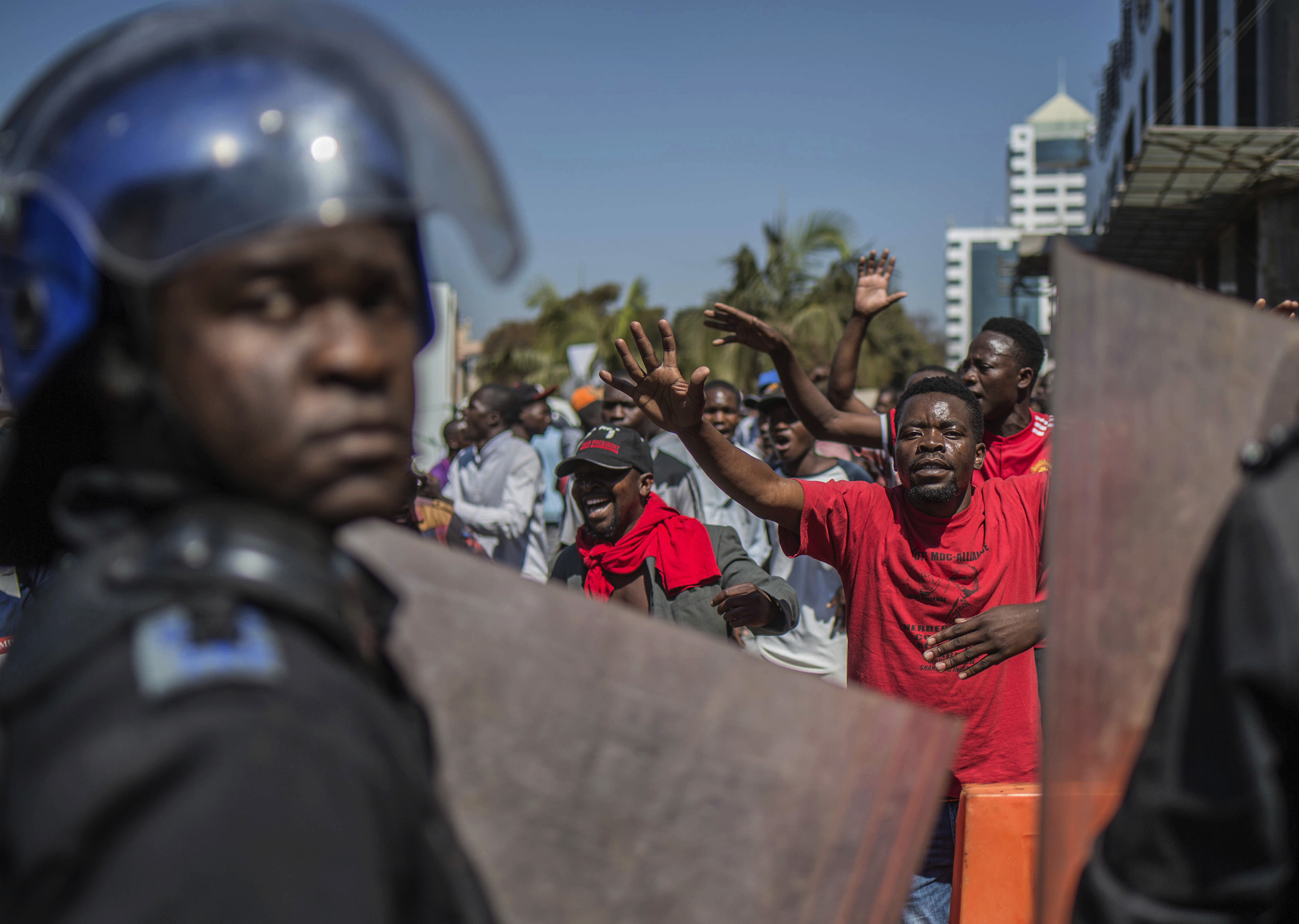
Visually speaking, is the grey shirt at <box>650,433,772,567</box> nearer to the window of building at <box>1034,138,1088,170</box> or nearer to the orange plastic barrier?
the orange plastic barrier

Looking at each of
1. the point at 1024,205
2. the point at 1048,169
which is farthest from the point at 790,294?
the point at 1024,205

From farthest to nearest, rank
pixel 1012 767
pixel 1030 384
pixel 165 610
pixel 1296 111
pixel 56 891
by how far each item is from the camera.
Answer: pixel 1296 111 < pixel 1030 384 < pixel 1012 767 < pixel 165 610 < pixel 56 891

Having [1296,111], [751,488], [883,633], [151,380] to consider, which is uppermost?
[1296,111]

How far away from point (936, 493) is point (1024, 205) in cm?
16277

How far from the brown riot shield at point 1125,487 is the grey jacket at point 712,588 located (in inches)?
104

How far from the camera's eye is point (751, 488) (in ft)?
10.7

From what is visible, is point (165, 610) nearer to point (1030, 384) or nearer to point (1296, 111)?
point (1030, 384)

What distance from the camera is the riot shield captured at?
3.65 ft

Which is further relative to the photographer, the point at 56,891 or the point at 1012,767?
the point at 1012,767

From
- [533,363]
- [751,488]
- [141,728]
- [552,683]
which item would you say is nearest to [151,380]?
[141,728]

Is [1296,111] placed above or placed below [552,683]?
above

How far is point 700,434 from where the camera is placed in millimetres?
3168

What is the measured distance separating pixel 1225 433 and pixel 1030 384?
3.77m

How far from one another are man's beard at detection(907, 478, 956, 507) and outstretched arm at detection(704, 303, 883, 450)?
88 centimetres
